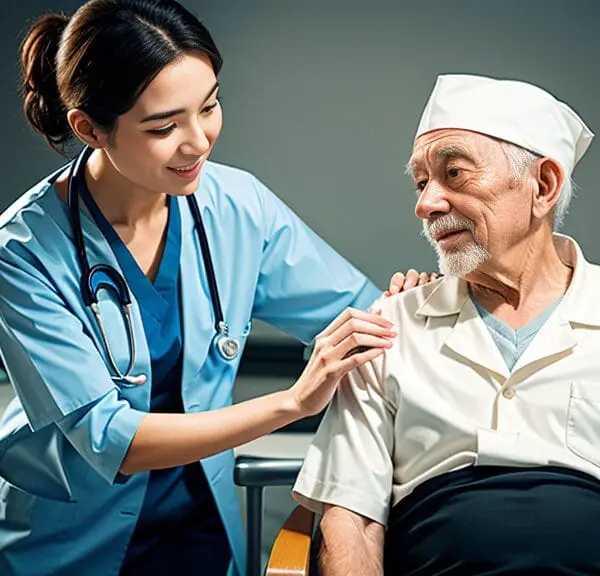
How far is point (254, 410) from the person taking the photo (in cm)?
157

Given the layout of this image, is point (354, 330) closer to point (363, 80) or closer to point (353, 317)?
point (353, 317)

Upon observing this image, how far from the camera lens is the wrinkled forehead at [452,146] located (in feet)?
5.12

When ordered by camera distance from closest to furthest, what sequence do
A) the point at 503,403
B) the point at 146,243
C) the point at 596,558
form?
the point at 596,558
the point at 503,403
the point at 146,243

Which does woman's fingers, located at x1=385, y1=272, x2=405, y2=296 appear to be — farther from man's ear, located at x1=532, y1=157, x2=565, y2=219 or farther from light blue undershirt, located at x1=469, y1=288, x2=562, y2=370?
man's ear, located at x1=532, y1=157, x2=565, y2=219

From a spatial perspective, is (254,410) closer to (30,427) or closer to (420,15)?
(30,427)

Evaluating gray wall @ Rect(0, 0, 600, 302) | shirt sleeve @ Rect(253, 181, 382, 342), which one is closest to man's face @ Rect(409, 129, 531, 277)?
shirt sleeve @ Rect(253, 181, 382, 342)

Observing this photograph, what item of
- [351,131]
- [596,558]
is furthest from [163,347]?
[351,131]

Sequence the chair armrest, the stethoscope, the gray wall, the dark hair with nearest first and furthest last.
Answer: the chair armrest, the dark hair, the stethoscope, the gray wall

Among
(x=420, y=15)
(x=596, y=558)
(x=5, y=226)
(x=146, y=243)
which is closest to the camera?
(x=596, y=558)

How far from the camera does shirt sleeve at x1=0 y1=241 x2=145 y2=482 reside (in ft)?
5.21

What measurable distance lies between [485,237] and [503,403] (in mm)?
260

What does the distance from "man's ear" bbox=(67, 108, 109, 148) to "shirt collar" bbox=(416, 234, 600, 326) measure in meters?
0.59

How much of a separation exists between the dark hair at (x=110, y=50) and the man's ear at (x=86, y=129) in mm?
11

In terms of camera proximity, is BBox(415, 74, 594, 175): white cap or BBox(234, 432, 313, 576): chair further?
BBox(234, 432, 313, 576): chair
